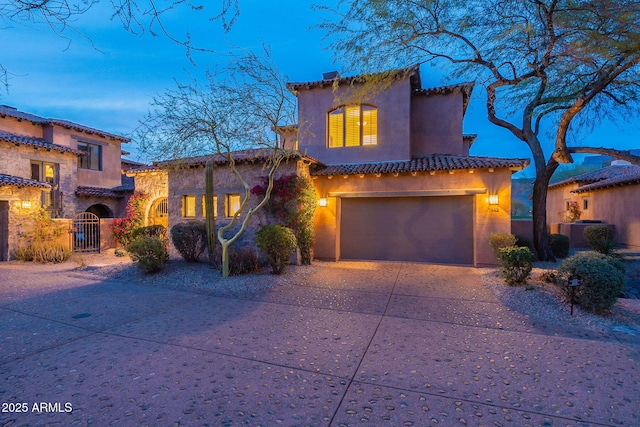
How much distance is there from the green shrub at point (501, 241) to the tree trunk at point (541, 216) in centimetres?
363

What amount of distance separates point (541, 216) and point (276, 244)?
10.6m

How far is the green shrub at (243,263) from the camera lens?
9.31 metres

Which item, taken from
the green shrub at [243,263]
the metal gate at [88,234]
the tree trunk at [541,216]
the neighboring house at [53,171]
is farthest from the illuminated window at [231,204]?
the tree trunk at [541,216]

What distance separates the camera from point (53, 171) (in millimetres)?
18000

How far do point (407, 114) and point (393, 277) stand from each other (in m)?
6.64

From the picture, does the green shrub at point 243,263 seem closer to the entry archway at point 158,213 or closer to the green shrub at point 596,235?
the entry archway at point 158,213

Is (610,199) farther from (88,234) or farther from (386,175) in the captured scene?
(88,234)

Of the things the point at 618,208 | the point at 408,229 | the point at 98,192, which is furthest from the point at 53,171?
the point at 618,208

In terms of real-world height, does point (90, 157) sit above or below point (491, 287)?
above

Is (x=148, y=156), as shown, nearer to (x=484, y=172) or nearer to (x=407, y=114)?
(x=407, y=114)

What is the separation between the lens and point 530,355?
159 inches

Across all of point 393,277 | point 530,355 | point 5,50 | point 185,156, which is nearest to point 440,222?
point 393,277

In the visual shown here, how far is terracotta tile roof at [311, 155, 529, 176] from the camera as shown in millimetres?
10078

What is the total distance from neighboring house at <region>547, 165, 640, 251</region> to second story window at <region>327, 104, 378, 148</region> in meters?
12.5
